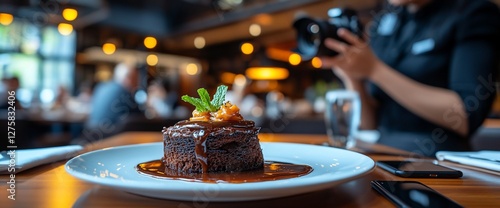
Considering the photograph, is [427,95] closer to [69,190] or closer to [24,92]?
[69,190]

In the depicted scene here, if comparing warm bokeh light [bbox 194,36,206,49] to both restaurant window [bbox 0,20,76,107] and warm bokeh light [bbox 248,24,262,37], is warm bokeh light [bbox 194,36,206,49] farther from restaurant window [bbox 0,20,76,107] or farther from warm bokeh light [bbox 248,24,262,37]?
restaurant window [bbox 0,20,76,107]

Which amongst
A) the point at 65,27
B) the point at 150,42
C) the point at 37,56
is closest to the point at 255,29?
the point at 150,42

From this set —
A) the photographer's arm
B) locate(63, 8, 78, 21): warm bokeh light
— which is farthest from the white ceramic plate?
locate(63, 8, 78, 21): warm bokeh light

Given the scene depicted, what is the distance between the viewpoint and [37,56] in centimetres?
916

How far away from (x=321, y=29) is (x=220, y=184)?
0.88 m

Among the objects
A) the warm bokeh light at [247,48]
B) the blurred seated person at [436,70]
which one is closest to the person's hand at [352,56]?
the blurred seated person at [436,70]

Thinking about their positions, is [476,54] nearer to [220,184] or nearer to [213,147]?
[213,147]

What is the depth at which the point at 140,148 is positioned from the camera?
2.96ft

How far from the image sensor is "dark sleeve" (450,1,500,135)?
1394 mm

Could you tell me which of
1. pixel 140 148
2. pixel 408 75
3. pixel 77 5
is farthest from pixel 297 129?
pixel 77 5

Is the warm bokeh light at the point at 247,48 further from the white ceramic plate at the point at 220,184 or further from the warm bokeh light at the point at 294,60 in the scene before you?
the white ceramic plate at the point at 220,184

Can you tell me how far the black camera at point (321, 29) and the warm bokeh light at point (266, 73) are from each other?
10243mm

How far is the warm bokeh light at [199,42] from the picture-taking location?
10633mm

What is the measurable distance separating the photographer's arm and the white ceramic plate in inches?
23.9
